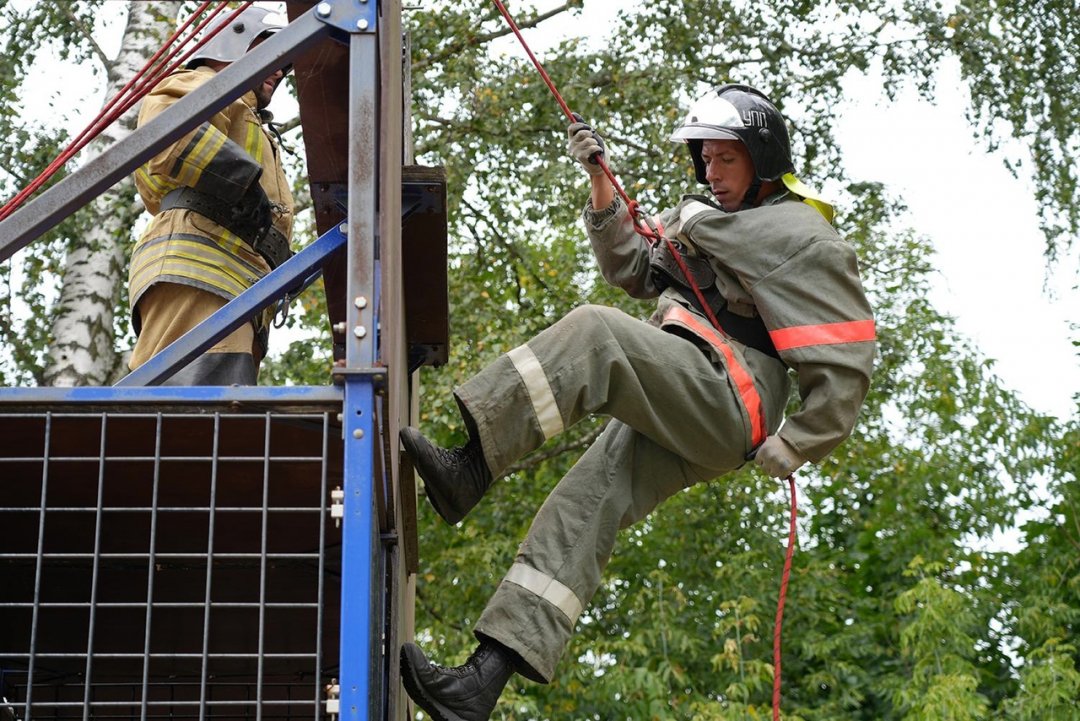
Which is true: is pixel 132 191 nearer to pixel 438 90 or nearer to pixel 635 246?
pixel 438 90

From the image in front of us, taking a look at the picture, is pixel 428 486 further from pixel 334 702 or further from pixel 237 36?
pixel 237 36

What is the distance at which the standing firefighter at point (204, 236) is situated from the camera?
502 centimetres

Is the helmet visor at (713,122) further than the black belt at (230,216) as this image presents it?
No

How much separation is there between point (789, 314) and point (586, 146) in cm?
74

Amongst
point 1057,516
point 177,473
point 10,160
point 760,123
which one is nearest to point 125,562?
point 177,473

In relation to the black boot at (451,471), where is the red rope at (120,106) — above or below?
above

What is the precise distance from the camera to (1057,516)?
15.1 m

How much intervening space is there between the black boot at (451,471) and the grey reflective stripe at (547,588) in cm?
22

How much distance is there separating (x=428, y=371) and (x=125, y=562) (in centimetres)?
720

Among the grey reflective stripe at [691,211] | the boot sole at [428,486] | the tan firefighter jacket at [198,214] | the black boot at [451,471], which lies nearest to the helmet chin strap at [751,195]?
the grey reflective stripe at [691,211]

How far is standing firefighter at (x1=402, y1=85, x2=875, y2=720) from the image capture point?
169 inches

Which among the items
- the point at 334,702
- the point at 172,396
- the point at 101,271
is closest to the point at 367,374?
the point at 172,396

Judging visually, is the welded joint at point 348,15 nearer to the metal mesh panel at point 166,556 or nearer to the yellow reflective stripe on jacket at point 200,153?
the metal mesh panel at point 166,556

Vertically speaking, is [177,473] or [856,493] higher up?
[856,493]
